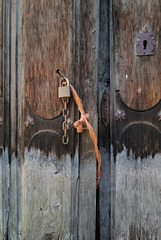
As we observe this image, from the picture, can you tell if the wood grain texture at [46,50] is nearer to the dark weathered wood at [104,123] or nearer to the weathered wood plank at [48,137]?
the weathered wood plank at [48,137]

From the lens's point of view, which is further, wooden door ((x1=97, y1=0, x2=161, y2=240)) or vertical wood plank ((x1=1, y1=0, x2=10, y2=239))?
vertical wood plank ((x1=1, y1=0, x2=10, y2=239))

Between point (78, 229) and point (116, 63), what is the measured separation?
679 millimetres

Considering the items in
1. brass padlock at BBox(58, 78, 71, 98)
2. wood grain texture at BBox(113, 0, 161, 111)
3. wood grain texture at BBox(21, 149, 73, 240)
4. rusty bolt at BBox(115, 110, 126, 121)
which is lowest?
wood grain texture at BBox(21, 149, 73, 240)

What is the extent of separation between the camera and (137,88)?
0.79 metres

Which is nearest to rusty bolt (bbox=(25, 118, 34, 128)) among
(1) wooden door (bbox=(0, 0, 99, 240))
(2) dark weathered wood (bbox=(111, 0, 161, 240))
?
(1) wooden door (bbox=(0, 0, 99, 240))

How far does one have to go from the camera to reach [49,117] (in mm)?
837

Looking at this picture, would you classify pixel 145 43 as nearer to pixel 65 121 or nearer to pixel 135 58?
pixel 135 58

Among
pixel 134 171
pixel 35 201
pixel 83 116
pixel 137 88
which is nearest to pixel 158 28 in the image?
pixel 137 88

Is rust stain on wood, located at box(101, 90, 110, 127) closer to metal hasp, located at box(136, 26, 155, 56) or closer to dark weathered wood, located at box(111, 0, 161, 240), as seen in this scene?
dark weathered wood, located at box(111, 0, 161, 240)

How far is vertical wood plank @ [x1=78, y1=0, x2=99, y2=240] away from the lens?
0.81 meters

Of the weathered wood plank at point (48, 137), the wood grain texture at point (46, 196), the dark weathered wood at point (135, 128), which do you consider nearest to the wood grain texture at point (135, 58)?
the dark weathered wood at point (135, 128)

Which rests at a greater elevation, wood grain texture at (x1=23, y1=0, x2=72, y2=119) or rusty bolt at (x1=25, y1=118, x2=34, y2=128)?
wood grain texture at (x1=23, y1=0, x2=72, y2=119)

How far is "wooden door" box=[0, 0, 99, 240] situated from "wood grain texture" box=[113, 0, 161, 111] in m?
0.09

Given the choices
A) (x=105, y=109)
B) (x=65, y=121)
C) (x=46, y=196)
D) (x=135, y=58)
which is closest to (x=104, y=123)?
(x=105, y=109)
